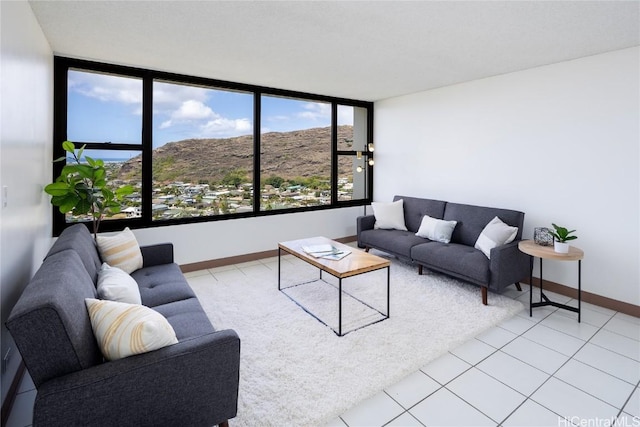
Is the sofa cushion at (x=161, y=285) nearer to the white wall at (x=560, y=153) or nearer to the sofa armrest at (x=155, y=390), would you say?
the sofa armrest at (x=155, y=390)

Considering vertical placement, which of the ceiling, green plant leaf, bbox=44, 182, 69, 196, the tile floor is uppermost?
the ceiling

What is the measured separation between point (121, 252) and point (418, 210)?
375cm

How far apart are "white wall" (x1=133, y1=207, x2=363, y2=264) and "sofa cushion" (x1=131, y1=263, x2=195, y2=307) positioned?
111 centimetres

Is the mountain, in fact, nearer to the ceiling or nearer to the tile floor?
the ceiling

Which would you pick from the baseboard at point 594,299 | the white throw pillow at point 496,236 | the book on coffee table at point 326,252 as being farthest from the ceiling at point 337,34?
the baseboard at point 594,299

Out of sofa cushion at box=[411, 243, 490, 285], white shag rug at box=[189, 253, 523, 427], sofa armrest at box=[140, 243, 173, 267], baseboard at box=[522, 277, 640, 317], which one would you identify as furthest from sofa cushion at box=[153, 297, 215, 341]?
baseboard at box=[522, 277, 640, 317]

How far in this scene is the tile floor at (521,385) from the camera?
1888mm

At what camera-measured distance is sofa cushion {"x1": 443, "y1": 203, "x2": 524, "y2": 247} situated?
146 inches

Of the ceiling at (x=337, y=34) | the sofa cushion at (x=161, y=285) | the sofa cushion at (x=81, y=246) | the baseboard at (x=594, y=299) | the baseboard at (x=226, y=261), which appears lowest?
the baseboard at (x=594, y=299)

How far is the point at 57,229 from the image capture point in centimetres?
358

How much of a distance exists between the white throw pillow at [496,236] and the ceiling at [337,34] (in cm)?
175

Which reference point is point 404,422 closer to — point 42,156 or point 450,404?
point 450,404

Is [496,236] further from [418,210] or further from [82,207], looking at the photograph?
[82,207]

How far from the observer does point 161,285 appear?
8.72ft
